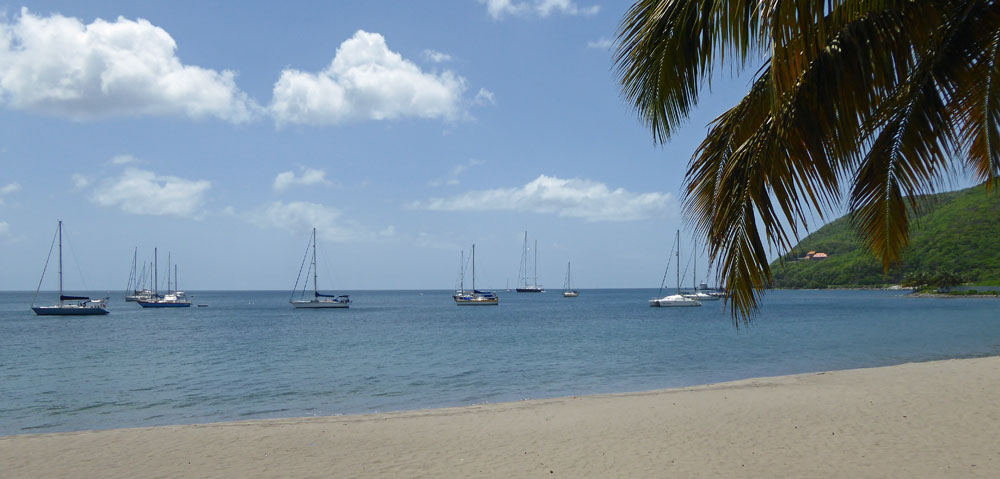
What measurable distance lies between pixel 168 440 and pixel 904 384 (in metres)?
17.0

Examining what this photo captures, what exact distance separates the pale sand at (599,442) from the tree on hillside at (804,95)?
5763 mm

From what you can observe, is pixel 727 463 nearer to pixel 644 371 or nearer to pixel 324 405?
pixel 324 405

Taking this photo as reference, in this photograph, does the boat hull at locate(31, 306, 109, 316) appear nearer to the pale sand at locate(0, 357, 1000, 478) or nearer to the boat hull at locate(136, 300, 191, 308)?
the boat hull at locate(136, 300, 191, 308)

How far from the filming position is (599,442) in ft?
36.9

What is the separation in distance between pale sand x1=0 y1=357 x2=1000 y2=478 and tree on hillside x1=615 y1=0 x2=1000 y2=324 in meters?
5.76

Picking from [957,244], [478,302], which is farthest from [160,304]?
[957,244]

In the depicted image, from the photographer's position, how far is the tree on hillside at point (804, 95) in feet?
12.3

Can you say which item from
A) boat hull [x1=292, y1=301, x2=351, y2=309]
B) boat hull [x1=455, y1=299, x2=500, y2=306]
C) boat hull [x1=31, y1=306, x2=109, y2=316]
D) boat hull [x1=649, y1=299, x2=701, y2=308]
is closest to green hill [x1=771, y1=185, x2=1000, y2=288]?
boat hull [x1=649, y1=299, x2=701, y2=308]

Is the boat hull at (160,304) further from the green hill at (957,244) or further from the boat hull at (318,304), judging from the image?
the green hill at (957,244)

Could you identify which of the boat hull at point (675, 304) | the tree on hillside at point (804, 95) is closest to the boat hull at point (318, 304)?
the boat hull at point (675, 304)

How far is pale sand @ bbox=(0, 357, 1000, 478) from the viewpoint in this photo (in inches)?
370

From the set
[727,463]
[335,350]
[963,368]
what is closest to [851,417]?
[727,463]

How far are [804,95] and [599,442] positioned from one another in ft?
28.1

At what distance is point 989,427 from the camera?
1111 centimetres
